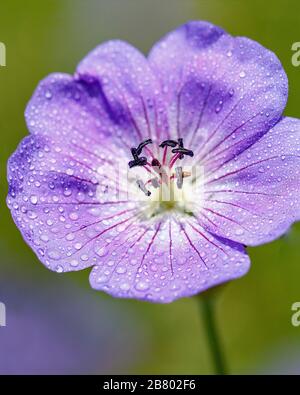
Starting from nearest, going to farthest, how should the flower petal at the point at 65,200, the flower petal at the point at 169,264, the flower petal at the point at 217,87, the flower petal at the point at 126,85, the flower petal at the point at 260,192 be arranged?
1. the flower petal at the point at 169,264
2. the flower petal at the point at 260,192
3. the flower petal at the point at 65,200
4. the flower petal at the point at 217,87
5. the flower petal at the point at 126,85

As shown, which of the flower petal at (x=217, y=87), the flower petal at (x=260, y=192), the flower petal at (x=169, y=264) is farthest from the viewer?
the flower petal at (x=217, y=87)

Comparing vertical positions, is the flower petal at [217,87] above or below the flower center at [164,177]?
above

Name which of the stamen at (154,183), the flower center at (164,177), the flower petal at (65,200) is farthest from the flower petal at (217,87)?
the flower petal at (65,200)

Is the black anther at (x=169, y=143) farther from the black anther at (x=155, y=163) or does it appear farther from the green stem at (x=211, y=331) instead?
the green stem at (x=211, y=331)

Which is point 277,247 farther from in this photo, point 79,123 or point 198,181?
point 79,123

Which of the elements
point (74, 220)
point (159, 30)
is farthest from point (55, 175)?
point (159, 30)

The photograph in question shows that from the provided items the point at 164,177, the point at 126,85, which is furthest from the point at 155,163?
the point at 126,85
